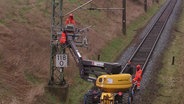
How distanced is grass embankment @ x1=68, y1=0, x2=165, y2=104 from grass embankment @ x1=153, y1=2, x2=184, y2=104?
4.34 metres

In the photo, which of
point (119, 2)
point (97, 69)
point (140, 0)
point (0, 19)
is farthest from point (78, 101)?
point (140, 0)

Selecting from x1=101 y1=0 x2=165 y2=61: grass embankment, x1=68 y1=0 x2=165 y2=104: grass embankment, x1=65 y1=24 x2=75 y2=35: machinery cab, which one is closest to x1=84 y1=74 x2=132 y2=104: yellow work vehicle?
x1=65 y1=24 x2=75 y2=35: machinery cab

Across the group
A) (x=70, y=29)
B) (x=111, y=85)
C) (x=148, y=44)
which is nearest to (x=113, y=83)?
(x=111, y=85)

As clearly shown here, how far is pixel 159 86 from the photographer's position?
68.3 ft

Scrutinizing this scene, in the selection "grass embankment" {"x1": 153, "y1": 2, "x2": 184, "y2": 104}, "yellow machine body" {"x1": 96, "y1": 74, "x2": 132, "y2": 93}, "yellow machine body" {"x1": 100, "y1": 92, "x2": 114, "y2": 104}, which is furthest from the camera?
"grass embankment" {"x1": 153, "y1": 2, "x2": 184, "y2": 104}

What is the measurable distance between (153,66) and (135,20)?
2187cm

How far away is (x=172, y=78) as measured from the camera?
22.2 m

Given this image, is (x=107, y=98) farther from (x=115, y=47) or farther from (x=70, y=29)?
(x=115, y=47)

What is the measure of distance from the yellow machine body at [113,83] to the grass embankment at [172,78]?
544 cm

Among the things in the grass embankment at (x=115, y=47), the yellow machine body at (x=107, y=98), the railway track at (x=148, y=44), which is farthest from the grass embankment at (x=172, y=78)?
→ the yellow machine body at (x=107, y=98)

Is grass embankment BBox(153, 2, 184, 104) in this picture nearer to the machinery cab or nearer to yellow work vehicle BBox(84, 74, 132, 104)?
yellow work vehicle BBox(84, 74, 132, 104)

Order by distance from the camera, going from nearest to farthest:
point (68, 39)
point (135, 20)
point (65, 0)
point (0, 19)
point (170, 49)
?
point (68, 39), point (0, 19), point (170, 49), point (65, 0), point (135, 20)

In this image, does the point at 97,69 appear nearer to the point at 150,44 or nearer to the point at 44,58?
the point at 44,58

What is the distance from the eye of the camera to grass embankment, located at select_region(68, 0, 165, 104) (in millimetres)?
19972
